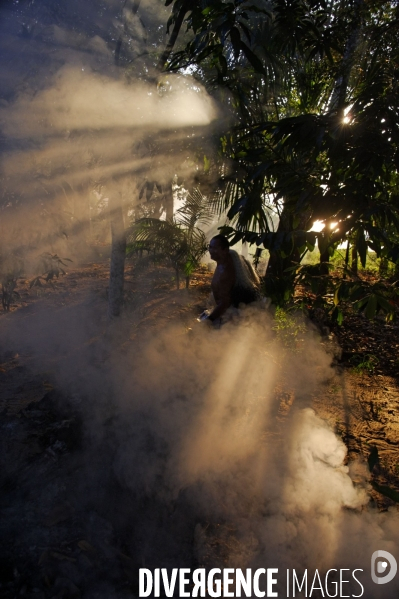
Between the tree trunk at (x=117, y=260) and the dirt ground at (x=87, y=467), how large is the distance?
0.92 ft

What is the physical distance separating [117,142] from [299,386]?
2961 mm

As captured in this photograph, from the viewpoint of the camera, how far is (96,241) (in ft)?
42.0

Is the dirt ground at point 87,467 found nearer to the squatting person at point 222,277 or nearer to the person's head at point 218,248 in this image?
the squatting person at point 222,277

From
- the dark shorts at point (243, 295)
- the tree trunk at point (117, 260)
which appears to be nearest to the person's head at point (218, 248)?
the dark shorts at point (243, 295)

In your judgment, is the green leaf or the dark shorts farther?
the dark shorts

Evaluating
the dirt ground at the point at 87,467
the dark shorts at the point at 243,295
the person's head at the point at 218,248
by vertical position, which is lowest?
the dirt ground at the point at 87,467

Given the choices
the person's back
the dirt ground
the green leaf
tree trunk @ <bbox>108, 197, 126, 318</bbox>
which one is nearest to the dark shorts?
the person's back

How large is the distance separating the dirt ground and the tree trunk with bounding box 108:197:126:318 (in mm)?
280

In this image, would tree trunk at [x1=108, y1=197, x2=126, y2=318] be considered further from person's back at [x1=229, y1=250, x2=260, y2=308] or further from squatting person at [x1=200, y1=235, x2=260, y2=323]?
person's back at [x1=229, y1=250, x2=260, y2=308]

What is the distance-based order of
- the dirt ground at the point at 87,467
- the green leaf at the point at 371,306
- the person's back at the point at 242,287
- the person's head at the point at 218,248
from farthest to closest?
the person's back at the point at 242,287 < the person's head at the point at 218,248 < the dirt ground at the point at 87,467 < the green leaf at the point at 371,306

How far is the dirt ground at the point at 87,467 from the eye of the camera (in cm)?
209

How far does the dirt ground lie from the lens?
6.87ft

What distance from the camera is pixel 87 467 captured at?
2689mm

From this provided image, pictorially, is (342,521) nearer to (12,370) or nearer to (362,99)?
(362,99)
